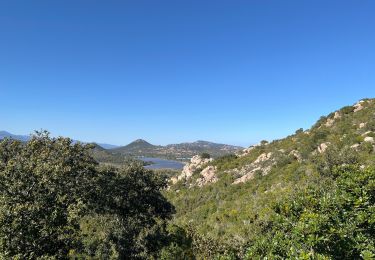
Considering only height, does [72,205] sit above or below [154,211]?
above

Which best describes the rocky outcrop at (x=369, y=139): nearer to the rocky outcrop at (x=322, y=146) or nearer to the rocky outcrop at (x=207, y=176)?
the rocky outcrop at (x=322, y=146)

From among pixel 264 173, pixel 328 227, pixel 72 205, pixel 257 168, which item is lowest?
pixel 72 205

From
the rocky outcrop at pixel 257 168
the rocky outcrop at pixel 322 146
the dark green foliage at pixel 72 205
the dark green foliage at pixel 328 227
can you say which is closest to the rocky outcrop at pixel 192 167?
the rocky outcrop at pixel 257 168

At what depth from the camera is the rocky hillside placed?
43312mm

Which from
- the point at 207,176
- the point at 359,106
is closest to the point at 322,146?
the point at 359,106

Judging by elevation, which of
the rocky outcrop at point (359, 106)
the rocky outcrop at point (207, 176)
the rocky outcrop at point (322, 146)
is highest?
the rocky outcrop at point (359, 106)

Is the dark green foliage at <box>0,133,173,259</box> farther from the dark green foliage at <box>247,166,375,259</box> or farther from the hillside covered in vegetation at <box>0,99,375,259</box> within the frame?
the dark green foliage at <box>247,166,375,259</box>

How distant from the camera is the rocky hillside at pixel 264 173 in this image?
4331 cm

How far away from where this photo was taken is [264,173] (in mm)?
63688

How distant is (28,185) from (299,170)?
142 feet

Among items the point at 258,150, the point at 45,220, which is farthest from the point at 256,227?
the point at 258,150

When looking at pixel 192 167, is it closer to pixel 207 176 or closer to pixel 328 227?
pixel 207 176

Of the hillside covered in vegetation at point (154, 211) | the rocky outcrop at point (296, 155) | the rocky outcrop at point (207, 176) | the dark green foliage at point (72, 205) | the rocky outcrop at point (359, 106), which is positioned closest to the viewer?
the hillside covered in vegetation at point (154, 211)

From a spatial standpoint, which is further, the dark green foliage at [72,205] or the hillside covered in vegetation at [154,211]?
the dark green foliage at [72,205]
